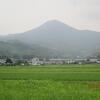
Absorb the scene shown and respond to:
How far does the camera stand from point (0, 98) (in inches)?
579

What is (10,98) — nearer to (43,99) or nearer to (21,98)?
(21,98)

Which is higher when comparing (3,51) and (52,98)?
(3,51)

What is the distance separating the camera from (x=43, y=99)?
14.4m

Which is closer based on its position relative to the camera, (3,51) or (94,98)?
(94,98)

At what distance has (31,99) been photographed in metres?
14.3

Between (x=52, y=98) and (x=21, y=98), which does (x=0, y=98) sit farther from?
(x=52, y=98)

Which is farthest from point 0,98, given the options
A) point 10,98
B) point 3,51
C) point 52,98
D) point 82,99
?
point 3,51

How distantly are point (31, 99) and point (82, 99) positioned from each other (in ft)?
8.11

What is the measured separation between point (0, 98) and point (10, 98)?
1.67 ft

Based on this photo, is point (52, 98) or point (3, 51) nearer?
point (52, 98)

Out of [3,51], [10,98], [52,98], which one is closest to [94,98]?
[52,98]

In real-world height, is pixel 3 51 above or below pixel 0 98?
above

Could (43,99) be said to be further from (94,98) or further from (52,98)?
(94,98)

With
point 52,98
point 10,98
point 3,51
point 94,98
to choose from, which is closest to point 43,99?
point 52,98
